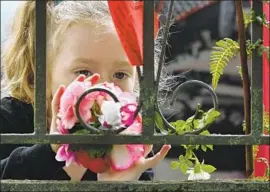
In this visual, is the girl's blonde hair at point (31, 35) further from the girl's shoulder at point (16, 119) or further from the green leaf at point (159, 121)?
the green leaf at point (159, 121)

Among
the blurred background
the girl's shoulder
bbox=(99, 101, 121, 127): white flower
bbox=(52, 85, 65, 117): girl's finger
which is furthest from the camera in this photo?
the blurred background

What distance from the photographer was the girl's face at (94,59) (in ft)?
6.55

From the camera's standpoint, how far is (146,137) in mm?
1329

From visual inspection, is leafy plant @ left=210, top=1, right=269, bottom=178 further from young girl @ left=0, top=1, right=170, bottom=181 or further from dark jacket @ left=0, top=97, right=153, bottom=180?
dark jacket @ left=0, top=97, right=153, bottom=180

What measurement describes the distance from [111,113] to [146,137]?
9cm

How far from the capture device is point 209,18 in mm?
6102

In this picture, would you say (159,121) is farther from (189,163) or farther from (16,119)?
(16,119)

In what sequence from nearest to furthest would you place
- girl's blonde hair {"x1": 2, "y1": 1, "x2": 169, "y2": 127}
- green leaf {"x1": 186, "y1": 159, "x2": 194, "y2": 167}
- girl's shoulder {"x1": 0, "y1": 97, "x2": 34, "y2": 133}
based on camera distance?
green leaf {"x1": 186, "y1": 159, "x2": 194, "y2": 167} → girl's blonde hair {"x1": 2, "y1": 1, "x2": 169, "y2": 127} → girl's shoulder {"x1": 0, "y1": 97, "x2": 34, "y2": 133}

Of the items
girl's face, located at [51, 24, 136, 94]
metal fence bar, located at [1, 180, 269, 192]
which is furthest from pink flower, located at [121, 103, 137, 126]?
girl's face, located at [51, 24, 136, 94]

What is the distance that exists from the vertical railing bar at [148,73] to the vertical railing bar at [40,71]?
20 centimetres

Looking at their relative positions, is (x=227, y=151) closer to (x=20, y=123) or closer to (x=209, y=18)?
(x=209, y=18)

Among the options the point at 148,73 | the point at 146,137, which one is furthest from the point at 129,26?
the point at 146,137

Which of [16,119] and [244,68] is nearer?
[244,68]

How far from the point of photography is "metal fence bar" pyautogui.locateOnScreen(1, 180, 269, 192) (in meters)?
1.31
